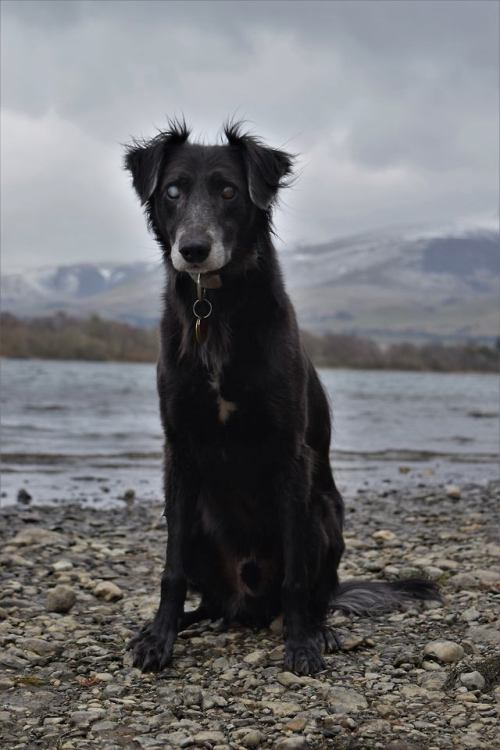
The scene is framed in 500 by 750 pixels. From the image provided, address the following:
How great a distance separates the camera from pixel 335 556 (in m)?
5.72

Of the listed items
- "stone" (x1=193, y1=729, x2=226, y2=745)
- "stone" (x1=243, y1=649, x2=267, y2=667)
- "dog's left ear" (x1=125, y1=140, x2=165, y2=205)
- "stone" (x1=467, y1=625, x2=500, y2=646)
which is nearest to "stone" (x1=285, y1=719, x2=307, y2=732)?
"stone" (x1=193, y1=729, x2=226, y2=745)

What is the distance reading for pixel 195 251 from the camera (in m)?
4.71

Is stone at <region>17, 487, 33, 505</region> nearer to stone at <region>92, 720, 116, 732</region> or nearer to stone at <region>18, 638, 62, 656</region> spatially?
stone at <region>18, 638, 62, 656</region>

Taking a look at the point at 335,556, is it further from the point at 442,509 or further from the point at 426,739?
the point at 442,509

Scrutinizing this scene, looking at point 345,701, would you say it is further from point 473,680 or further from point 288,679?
point 473,680

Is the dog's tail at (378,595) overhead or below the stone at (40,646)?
overhead

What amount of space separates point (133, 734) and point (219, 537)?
5.19 feet

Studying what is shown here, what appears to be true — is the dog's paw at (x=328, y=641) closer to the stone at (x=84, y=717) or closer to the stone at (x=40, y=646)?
the stone at (x=84, y=717)

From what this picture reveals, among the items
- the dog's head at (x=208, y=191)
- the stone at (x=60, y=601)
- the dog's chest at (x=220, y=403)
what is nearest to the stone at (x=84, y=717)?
the dog's chest at (x=220, y=403)

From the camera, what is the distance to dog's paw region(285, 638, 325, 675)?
4.86m

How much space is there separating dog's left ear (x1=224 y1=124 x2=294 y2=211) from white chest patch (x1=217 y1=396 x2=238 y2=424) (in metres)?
1.20

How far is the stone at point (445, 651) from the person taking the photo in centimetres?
482

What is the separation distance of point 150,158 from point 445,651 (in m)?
3.50

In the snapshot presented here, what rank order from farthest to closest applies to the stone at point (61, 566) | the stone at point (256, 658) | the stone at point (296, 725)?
the stone at point (61, 566) → the stone at point (256, 658) → the stone at point (296, 725)
